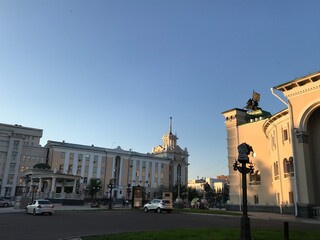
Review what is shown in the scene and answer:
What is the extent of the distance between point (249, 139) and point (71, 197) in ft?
96.4

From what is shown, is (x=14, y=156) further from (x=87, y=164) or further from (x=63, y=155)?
(x=87, y=164)

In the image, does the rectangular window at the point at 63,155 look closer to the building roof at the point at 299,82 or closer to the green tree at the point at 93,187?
the green tree at the point at 93,187

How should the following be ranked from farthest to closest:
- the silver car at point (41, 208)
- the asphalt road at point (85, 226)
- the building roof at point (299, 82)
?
the silver car at point (41, 208), the building roof at point (299, 82), the asphalt road at point (85, 226)

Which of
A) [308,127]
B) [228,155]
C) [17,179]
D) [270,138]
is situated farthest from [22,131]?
[308,127]

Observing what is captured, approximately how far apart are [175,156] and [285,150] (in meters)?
101

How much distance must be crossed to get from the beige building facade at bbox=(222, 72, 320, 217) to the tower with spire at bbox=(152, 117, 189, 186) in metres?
83.1

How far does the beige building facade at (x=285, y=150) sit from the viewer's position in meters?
28.0

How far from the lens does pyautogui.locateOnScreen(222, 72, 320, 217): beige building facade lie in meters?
28.0

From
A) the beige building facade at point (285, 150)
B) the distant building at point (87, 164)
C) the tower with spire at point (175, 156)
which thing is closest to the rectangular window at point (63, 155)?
the distant building at point (87, 164)

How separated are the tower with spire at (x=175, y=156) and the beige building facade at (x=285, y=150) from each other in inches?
3270

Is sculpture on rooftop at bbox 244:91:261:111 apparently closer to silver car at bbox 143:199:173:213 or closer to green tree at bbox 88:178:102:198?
silver car at bbox 143:199:173:213

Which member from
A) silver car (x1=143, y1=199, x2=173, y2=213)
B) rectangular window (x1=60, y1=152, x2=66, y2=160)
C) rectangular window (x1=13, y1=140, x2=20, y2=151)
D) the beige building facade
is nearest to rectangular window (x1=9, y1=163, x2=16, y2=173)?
rectangular window (x1=13, y1=140, x2=20, y2=151)

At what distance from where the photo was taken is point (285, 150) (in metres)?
33.5

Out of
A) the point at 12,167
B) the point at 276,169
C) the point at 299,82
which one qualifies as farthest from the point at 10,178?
the point at 299,82
